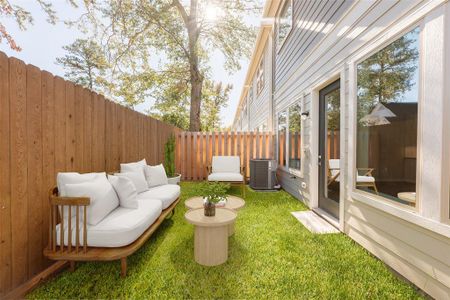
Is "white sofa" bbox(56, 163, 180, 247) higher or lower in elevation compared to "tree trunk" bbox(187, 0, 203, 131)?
lower

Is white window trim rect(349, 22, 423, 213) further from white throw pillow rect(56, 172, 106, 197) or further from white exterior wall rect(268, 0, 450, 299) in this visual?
white throw pillow rect(56, 172, 106, 197)

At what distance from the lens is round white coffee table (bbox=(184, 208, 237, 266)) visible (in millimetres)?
2061

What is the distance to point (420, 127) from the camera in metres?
1.69

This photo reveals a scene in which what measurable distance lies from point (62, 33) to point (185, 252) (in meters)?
9.03

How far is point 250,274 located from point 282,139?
14.6 ft

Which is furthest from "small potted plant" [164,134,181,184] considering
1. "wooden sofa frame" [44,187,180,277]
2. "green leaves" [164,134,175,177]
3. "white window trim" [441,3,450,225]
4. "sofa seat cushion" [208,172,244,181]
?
"white window trim" [441,3,450,225]

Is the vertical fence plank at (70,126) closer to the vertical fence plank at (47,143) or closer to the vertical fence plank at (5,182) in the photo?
the vertical fence plank at (47,143)

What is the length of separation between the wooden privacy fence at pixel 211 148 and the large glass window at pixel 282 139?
0.69 metres

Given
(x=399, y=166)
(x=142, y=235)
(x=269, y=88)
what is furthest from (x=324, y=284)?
(x=269, y=88)

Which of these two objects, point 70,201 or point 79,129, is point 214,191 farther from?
point 79,129

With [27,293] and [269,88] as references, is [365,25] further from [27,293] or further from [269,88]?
[269,88]

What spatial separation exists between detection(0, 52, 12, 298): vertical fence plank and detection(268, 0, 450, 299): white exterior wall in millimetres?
3151

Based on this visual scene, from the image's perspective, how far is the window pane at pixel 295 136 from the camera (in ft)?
15.1

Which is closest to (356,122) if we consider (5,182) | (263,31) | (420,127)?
(420,127)
